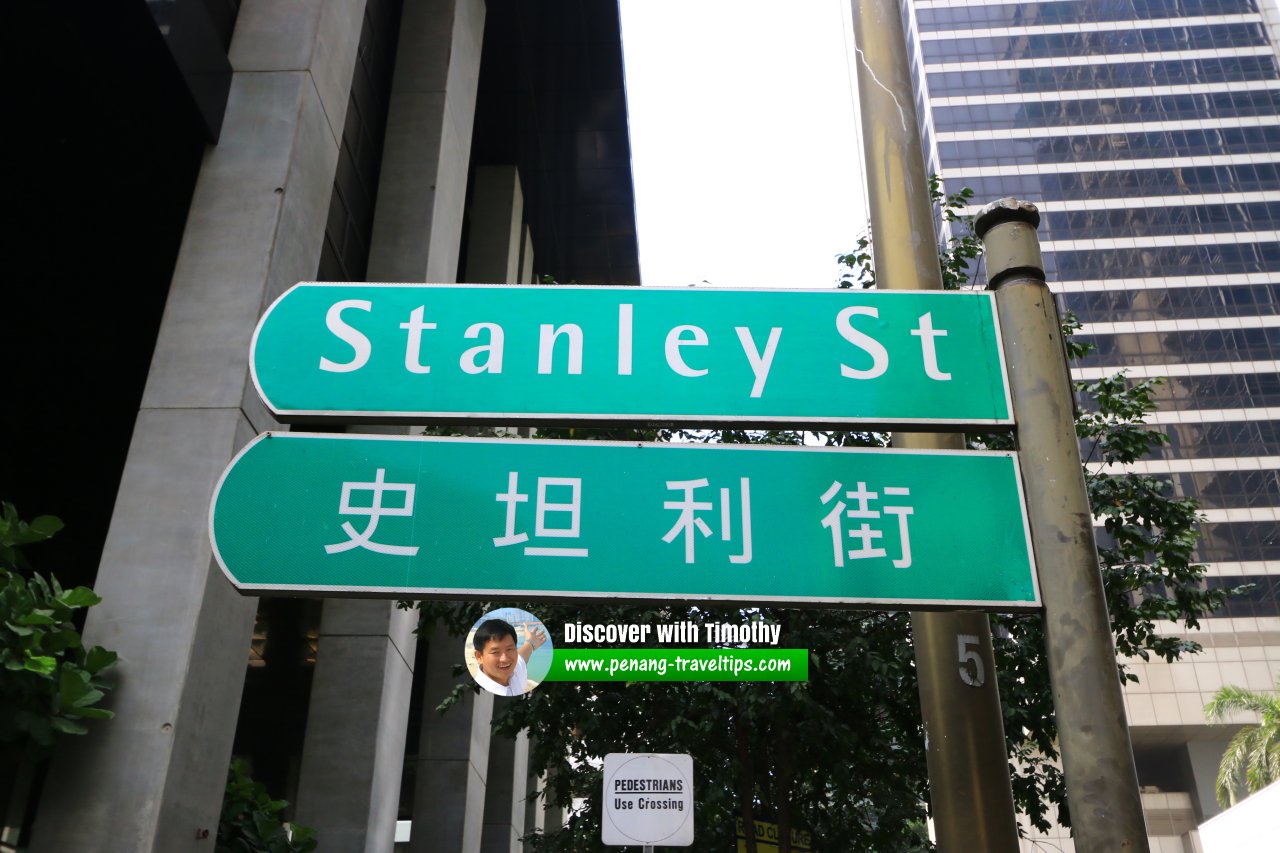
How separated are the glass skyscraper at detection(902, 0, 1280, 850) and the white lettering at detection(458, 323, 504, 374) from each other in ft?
205

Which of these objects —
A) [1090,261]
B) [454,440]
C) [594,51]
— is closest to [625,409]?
[454,440]

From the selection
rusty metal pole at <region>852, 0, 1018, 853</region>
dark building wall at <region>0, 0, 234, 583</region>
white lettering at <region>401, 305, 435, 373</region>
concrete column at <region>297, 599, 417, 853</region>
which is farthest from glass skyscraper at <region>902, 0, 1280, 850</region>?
white lettering at <region>401, 305, 435, 373</region>

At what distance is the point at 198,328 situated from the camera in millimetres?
7133

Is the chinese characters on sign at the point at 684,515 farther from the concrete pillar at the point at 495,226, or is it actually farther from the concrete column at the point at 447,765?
the concrete pillar at the point at 495,226

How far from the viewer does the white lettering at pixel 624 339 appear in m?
2.88

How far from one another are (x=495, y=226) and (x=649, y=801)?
15197mm

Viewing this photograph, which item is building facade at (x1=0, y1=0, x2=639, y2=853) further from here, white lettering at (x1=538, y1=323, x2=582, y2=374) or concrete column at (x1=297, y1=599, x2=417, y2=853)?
white lettering at (x1=538, y1=323, x2=582, y2=374)

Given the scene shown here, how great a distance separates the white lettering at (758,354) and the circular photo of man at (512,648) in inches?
334

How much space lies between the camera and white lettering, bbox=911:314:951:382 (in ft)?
9.14

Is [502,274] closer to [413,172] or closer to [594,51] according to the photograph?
[594,51]

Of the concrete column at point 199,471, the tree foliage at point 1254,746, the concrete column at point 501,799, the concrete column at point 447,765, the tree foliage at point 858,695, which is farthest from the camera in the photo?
the tree foliage at point 1254,746

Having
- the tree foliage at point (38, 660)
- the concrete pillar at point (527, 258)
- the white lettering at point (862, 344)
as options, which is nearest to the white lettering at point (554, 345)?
the white lettering at point (862, 344)

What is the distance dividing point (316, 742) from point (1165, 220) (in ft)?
232

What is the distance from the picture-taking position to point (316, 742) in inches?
438
